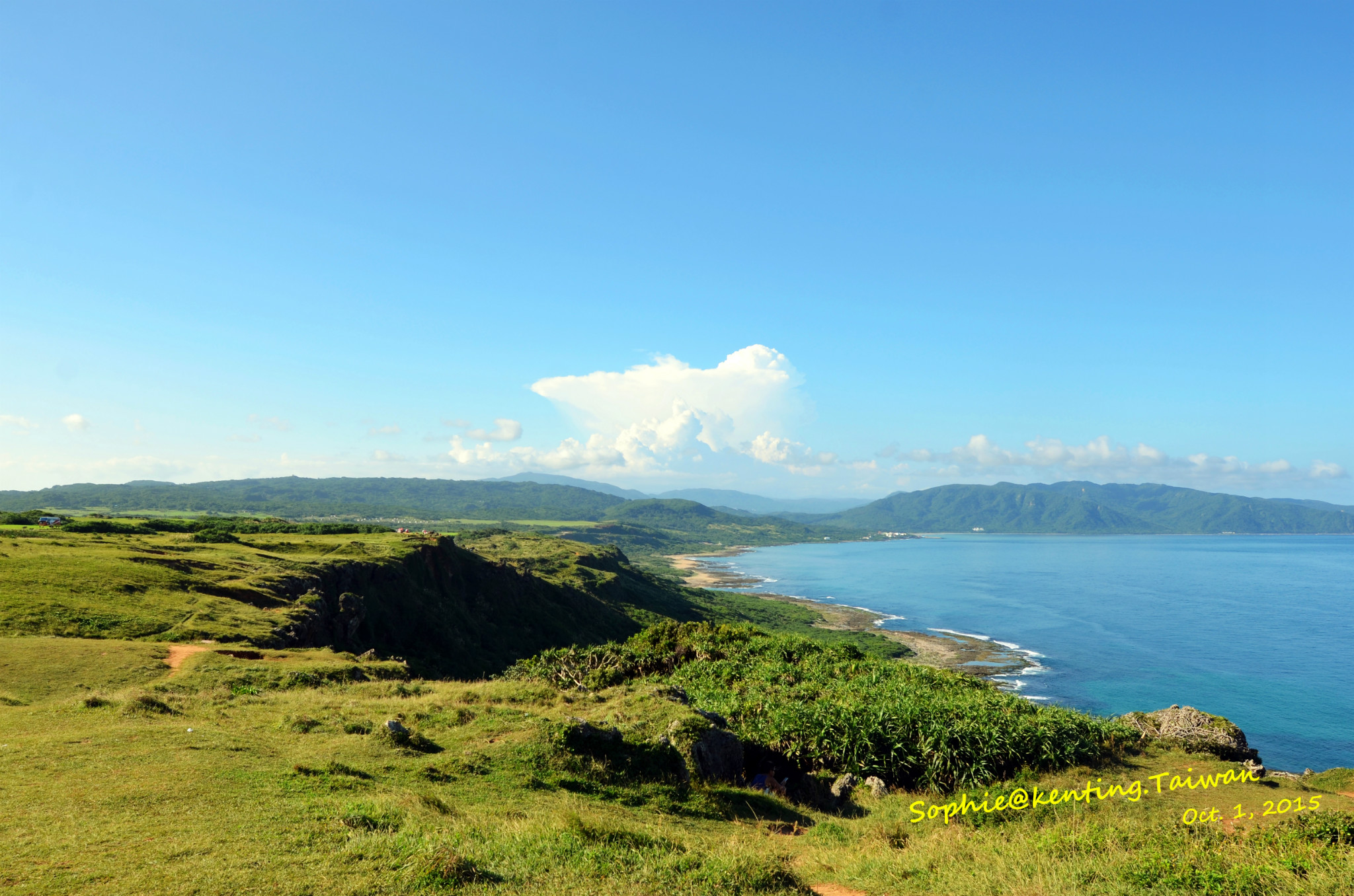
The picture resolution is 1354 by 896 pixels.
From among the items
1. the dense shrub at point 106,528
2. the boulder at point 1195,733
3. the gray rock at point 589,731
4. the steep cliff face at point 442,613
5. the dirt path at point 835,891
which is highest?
the dense shrub at point 106,528

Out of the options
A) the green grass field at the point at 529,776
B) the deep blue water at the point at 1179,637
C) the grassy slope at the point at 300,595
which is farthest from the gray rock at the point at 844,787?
the deep blue water at the point at 1179,637

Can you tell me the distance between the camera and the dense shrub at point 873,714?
23859mm

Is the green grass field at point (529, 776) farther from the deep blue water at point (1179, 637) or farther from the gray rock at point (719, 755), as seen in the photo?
the deep blue water at point (1179, 637)

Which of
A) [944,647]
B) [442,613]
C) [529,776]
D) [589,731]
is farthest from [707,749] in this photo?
[944,647]

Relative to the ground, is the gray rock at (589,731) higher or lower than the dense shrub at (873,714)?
higher

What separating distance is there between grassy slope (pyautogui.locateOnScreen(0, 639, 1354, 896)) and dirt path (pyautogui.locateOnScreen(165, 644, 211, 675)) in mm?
5007

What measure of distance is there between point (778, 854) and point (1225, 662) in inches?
4163

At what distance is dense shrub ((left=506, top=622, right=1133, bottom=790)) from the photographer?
23859 mm

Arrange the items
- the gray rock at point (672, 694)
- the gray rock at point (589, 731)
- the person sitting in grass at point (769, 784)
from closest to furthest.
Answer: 1. the gray rock at point (589, 731)
2. the person sitting in grass at point (769, 784)
3. the gray rock at point (672, 694)

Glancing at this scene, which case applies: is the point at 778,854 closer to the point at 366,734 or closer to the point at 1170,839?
the point at 1170,839

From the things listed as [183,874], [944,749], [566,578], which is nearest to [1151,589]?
[566,578]

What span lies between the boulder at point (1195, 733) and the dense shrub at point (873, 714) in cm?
195

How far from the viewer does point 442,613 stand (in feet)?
213

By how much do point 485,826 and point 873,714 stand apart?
17526 mm
